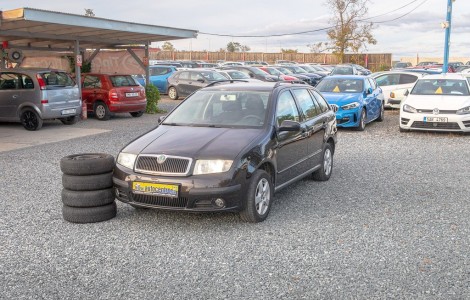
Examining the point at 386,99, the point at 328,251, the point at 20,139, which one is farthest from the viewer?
the point at 386,99

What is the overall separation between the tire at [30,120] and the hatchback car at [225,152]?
331 inches

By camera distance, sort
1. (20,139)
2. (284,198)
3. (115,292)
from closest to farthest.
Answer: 1. (115,292)
2. (284,198)
3. (20,139)

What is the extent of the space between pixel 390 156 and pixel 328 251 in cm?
588

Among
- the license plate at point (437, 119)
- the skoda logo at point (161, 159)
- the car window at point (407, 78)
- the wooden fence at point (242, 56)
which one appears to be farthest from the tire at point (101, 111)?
the wooden fence at point (242, 56)

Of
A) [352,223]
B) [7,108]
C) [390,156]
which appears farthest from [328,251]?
[7,108]

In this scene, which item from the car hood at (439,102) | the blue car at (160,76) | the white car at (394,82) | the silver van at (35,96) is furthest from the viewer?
the blue car at (160,76)

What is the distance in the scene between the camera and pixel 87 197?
5.89 meters

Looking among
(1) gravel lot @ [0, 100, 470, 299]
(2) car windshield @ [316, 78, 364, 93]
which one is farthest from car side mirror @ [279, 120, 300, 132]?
(2) car windshield @ [316, 78, 364, 93]

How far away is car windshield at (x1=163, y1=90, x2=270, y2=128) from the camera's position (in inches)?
258

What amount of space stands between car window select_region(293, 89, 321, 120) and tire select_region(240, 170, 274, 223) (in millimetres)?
1734

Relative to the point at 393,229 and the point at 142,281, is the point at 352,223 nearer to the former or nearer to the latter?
the point at 393,229

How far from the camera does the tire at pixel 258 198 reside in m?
5.70

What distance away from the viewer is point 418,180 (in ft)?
27.2

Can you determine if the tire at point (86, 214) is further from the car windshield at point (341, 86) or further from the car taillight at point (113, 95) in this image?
the car taillight at point (113, 95)
